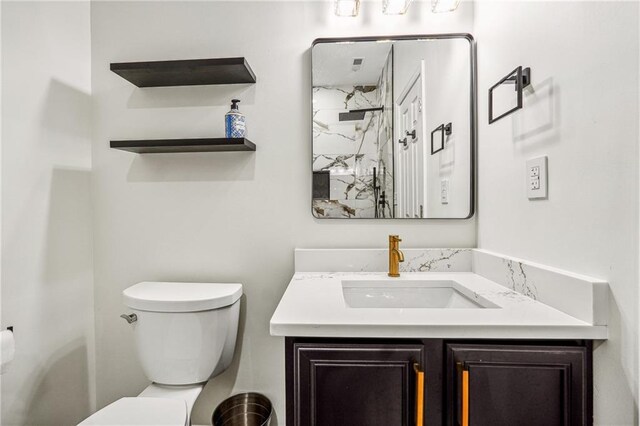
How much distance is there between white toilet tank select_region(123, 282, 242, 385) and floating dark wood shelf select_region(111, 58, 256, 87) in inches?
36.5

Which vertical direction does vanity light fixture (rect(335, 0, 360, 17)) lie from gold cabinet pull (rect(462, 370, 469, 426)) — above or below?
above

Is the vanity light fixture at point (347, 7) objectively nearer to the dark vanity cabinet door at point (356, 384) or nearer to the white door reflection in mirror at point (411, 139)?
the white door reflection in mirror at point (411, 139)

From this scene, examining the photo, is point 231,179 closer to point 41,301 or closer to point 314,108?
point 314,108

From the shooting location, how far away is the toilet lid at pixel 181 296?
1.29 metres

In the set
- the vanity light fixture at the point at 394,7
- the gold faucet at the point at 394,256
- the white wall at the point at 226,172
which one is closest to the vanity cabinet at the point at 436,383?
the gold faucet at the point at 394,256

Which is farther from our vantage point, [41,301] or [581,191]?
[41,301]

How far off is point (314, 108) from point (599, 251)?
115 cm

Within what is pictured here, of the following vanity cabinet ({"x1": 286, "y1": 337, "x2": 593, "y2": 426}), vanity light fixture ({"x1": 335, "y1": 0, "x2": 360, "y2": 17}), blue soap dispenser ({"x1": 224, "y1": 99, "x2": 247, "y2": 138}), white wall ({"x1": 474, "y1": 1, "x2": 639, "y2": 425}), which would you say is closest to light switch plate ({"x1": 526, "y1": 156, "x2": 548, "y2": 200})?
white wall ({"x1": 474, "y1": 1, "x2": 639, "y2": 425})

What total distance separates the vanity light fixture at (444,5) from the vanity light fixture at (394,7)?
0.42ft

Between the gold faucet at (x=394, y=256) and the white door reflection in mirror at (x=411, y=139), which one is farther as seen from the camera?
the white door reflection in mirror at (x=411, y=139)

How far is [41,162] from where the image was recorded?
53.2 inches

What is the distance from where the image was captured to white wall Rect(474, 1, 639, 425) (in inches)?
28.9

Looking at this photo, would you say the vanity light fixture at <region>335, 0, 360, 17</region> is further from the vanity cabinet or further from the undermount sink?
the vanity cabinet

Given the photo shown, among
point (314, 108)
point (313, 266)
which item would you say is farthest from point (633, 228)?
point (314, 108)
